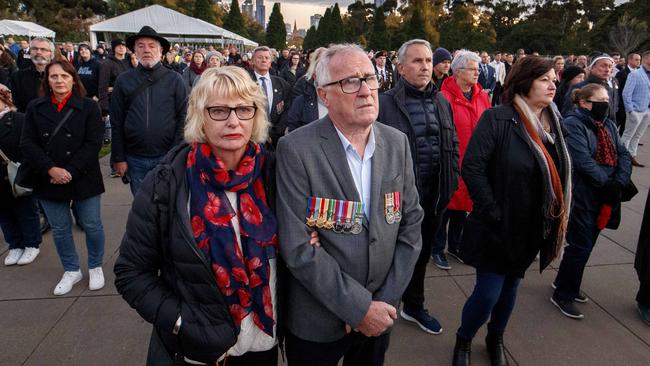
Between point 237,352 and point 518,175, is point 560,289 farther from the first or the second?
point 237,352

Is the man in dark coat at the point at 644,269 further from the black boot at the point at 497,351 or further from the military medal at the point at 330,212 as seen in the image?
the military medal at the point at 330,212

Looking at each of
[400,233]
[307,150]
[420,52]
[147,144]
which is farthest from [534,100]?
[147,144]

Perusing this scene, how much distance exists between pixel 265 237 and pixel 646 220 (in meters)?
3.37

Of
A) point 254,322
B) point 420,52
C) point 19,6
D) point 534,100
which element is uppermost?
point 19,6

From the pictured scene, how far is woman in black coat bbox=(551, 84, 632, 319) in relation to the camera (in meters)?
3.16

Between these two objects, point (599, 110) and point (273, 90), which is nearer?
point (599, 110)

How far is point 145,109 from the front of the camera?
3785 millimetres

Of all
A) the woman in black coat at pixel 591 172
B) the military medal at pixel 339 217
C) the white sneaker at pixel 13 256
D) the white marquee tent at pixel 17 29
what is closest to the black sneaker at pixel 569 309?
the woman in black coat at pixel 591 172

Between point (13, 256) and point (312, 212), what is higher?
point (312, 212)

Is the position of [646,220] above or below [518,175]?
below

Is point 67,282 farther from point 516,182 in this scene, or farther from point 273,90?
point 516,182

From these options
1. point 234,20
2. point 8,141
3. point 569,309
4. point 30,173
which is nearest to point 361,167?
point 569,309

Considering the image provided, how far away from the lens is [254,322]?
1798 mm

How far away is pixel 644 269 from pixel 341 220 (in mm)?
3057
